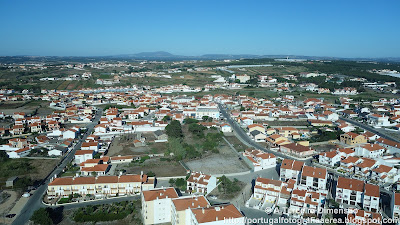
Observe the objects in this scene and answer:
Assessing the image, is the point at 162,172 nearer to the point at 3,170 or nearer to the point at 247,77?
the point at 3,170

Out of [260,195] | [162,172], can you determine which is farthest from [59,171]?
[260,195]

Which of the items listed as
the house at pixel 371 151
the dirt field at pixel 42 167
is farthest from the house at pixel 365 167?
the dirt field at pixel 42 167

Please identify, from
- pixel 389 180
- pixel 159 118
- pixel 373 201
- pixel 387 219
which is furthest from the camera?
pixel 159 118

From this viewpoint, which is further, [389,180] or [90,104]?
[90,104]

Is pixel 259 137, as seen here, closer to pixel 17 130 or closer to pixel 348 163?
pixel 348 163

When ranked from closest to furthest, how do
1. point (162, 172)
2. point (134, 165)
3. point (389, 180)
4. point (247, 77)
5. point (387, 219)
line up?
point (387, 219) → point (389, 180) → point (162, 172) → point (134, 165) → point (247, 77)

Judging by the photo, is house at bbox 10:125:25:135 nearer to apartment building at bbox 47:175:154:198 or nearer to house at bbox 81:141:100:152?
house at bbox 81:141:100:152
